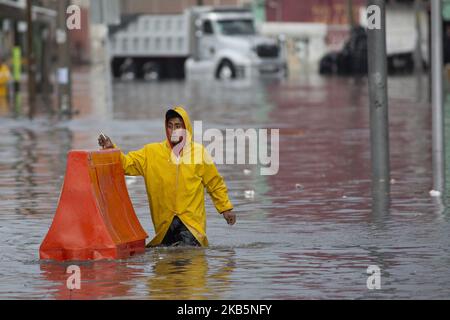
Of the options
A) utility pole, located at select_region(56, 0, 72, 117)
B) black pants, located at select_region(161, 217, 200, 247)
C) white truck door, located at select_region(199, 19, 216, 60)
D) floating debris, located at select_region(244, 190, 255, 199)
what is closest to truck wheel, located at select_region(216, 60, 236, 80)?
white truck door, located at select_region(199, 19, 216, 60)

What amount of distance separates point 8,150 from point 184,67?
4534 centimetres

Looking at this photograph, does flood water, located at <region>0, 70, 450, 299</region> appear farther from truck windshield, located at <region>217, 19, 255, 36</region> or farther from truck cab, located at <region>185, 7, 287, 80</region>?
truck windshield, located at <region>217, 19, 255, 36</region>

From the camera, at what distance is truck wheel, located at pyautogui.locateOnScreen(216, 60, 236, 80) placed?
66062 millimetres

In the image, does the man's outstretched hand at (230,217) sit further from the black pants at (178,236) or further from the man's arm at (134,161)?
the man's arm at (134,161)

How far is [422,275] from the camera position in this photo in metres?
11.1

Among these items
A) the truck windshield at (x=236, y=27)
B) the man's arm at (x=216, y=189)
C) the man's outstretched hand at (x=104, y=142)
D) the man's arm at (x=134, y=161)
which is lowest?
the man's arm at (x=216, y=189)

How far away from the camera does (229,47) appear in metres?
65.1

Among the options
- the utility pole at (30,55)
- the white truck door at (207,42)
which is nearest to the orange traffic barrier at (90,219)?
the utility pole at (30,55)

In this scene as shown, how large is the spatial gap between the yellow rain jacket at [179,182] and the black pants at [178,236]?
29mm

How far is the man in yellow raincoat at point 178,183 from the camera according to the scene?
1258 cm

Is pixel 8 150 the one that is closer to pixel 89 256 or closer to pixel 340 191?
pixel 340 191

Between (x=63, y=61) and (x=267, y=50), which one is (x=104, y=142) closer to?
(x=63, y=61)

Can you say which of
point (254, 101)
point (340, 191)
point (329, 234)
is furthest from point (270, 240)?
point (254, 101)

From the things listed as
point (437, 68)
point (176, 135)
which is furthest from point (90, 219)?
point (437, 68)
